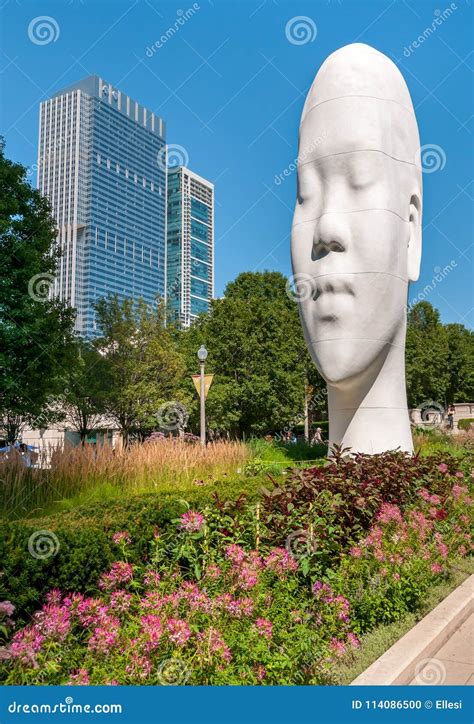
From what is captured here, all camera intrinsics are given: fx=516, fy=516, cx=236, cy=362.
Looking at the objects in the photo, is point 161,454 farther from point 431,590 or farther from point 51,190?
point 51,190

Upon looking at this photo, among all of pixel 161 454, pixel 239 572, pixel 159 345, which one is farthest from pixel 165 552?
pixel 159 345

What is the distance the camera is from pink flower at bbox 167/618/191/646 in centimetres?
252

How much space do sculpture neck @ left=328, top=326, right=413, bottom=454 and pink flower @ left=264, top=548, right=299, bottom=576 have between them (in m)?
6.17

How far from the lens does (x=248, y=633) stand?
2.85m

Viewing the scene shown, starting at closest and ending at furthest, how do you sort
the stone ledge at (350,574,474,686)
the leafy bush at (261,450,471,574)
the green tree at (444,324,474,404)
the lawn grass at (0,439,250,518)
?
the stone ledge at (350,574,474,686) < the leafy bush at (261,450,471,574) < the lawn grass at (0,439,250,518) < the green tree at (444,324,474,404)

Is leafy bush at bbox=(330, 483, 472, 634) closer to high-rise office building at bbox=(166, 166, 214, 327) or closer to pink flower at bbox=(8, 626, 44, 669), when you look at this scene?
pink flower at bbox=(8, 626, 44, 669)

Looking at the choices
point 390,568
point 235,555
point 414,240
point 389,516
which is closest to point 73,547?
point 235,555

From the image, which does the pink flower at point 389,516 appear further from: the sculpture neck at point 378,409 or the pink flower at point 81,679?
the sculpture neck at point 378,409

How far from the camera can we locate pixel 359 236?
9234 mm

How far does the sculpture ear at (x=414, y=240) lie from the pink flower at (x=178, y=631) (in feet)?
29.7

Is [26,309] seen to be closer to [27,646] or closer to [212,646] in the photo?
[27,646]

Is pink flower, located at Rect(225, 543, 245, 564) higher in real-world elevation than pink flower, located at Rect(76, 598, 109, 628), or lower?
higher

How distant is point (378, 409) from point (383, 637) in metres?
6.50

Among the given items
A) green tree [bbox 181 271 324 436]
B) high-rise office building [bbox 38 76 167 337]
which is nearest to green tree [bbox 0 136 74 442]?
high-rise office building [bbox 38 76 167 337]
